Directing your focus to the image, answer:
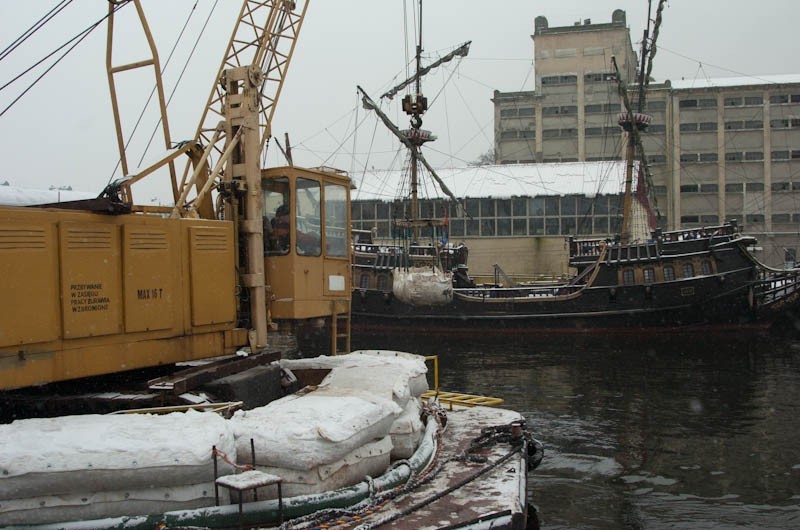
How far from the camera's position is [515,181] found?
48.2m

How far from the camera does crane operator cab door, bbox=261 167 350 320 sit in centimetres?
815

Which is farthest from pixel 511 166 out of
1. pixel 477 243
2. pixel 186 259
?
pixel 186 259

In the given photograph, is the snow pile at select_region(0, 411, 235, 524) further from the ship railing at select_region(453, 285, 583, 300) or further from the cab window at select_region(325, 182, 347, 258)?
the ship railing at select_region(453, 285, 583, 300)

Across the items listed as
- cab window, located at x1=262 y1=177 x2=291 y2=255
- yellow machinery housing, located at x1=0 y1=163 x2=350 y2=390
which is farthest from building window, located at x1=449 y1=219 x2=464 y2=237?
cab window, located at x1=262 y1=177 x2=291 y2=255

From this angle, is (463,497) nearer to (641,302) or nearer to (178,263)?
(178,263)

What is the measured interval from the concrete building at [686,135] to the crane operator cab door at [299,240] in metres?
49.6

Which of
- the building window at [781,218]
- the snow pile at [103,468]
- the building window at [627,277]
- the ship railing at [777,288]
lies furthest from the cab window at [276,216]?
the building window at [781,218]

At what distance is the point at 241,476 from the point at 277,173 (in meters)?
4.07

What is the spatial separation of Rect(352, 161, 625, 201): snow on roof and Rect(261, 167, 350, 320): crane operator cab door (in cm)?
3642

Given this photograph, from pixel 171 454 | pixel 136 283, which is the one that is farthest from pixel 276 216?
pixel 171 454

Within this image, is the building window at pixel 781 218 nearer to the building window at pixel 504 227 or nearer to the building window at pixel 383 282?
the building window at pixel 504 227

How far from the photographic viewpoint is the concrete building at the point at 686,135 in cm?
5659

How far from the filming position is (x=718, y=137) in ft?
192

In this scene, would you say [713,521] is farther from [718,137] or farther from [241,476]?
[718,137]
